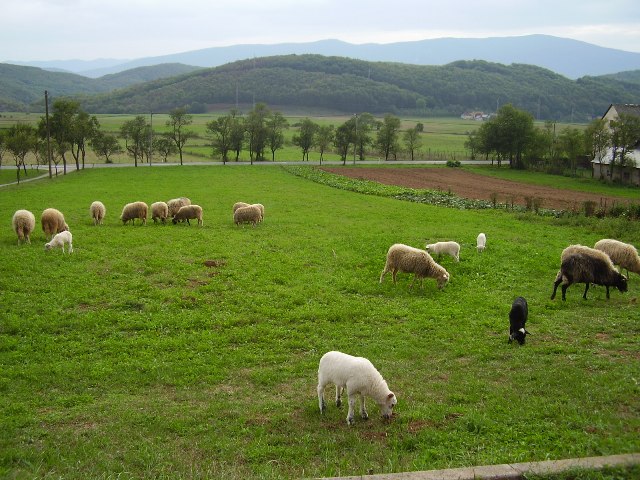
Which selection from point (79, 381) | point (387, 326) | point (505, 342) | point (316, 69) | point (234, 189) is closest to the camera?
point (79, 381)

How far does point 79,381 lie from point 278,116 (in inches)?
3160

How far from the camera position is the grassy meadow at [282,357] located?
310 inches

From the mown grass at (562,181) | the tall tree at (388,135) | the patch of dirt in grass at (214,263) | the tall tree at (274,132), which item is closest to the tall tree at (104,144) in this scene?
the tall tree at (274,132)

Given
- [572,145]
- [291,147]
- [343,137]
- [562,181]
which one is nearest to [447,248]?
[562,181]

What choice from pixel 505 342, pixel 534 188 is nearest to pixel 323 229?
pixel 505 342

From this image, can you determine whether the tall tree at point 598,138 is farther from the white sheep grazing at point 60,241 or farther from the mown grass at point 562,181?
the white sheep grazing at point 60,241

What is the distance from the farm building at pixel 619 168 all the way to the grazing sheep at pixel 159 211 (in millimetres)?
51629

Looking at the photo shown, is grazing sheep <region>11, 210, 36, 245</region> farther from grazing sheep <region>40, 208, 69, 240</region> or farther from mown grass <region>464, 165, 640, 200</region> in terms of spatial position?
mown grass <region>464, 165, 640, 200</region>

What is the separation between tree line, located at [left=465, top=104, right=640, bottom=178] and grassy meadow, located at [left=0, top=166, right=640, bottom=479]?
4063 centimetres

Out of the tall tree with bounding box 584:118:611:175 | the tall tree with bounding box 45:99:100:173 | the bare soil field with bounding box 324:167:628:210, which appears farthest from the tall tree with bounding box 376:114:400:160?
the tall tree with bounding box 45:99:100:173

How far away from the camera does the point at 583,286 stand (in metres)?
18.1

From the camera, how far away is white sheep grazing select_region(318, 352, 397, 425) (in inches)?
355

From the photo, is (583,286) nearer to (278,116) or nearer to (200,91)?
(278,116)

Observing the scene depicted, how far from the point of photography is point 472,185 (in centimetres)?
5534
